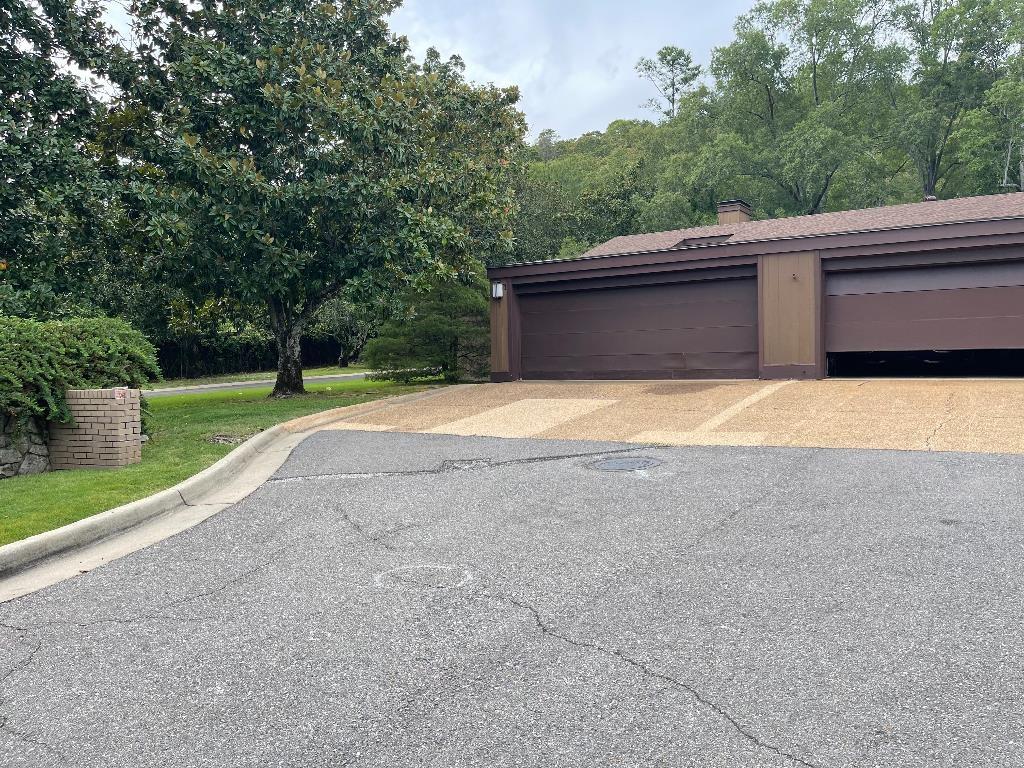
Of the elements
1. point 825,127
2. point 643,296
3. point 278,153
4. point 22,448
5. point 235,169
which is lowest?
point 22,448

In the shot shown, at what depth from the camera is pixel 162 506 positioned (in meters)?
6.17

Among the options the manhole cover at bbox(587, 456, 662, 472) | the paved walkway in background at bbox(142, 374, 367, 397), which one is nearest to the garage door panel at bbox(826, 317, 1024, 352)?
the manhole cover at bbox(587, 456, 662, 472)

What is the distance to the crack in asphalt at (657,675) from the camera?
2.53 metres

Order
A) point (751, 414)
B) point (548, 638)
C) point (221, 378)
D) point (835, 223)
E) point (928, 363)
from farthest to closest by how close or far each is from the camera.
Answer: point (221, 378)
point (928, 363)
point (835, 223)
point (751, 414)
point (548, 638)

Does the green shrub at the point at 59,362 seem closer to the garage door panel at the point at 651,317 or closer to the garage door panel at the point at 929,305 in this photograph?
the garage door panel at the point at 651,317

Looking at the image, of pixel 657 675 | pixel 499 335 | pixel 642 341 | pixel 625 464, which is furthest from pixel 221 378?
pixel 657 675

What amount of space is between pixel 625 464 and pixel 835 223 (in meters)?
13.0

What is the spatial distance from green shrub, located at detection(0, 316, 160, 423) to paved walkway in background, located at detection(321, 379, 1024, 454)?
11.4 feet

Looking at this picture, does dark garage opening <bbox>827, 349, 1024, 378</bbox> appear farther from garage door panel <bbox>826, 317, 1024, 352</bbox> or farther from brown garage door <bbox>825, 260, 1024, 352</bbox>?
brown garage door <bbox>825, 260, 1024, 352</bbox>

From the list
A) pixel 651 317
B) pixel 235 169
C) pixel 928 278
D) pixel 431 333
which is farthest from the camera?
pixel 431 333

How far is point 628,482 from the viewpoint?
6.86 metres

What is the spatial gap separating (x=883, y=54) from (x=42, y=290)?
38.7 metres

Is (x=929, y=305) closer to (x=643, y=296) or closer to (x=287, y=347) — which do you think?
(x=643, y=296)

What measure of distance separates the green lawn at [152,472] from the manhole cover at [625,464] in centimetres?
403
